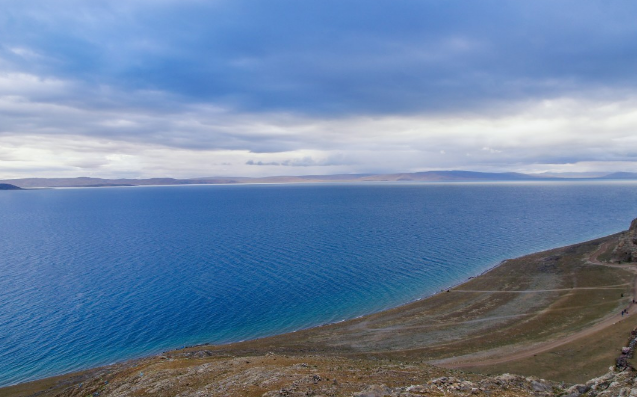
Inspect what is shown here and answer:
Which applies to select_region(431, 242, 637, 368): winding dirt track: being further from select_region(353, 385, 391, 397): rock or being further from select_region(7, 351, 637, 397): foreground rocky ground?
select_region(353, 385, 391, 397): rock

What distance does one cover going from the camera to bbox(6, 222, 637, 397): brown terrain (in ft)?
91.1

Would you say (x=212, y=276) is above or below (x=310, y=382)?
below

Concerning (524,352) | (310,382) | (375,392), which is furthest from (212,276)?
(375,392)

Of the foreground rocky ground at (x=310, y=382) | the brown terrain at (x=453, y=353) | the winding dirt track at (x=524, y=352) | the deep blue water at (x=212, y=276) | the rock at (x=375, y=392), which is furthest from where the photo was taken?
the deep blue water at (x=212, y=276)

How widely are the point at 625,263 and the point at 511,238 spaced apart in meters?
45.0

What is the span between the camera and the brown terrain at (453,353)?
91.1ft

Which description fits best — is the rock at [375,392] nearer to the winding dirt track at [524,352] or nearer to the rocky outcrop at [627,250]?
the winding dirt track at [524,352]

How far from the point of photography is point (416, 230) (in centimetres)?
14088

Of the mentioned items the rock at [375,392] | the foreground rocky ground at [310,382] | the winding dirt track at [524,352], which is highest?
the rock at [375,392]

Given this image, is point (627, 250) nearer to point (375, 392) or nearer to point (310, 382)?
point (375, 392)

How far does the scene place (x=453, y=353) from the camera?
45.7 meters

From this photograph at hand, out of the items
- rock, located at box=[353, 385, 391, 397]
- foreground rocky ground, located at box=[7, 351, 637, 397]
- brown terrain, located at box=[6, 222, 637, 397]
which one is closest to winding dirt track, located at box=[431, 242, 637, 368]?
brown terrain, located at box=[6, 222, 637, 397]

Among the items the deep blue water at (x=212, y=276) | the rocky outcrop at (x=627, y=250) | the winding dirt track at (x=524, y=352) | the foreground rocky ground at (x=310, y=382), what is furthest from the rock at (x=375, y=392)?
the rocky outcrop at (x=627, y=250)

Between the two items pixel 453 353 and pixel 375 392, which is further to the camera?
pixel 453 353
